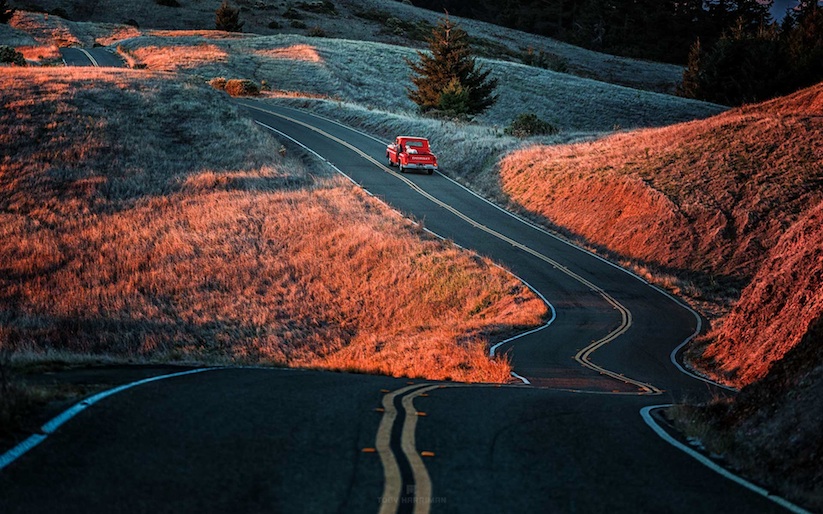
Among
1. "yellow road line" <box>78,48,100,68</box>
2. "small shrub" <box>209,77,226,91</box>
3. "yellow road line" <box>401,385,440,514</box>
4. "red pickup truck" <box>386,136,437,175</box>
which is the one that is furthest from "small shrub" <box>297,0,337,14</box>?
"yellow road line" <box>401,385,440,514</box>

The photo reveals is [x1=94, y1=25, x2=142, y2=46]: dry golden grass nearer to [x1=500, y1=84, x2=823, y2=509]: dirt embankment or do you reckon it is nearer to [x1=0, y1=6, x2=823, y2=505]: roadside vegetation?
[x1=0, y1=6, x2=823, y2=505]: roadside vegetation

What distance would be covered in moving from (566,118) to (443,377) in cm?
5411

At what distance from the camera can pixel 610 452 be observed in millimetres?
7180

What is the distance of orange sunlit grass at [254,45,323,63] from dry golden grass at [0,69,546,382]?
141ft

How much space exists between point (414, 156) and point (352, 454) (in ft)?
115

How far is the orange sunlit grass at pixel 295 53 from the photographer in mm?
80562

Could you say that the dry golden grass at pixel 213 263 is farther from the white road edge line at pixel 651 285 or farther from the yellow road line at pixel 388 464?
the yellow road line at pixel 388 464

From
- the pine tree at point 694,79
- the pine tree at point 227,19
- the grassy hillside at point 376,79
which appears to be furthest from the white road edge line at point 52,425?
the pine tree at point 227,19

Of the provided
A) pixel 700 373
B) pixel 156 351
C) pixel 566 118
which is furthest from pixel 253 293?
pixel 566 118

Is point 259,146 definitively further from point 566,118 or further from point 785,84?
point 785,84

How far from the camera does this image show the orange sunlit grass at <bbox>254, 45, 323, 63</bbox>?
80.6 metres

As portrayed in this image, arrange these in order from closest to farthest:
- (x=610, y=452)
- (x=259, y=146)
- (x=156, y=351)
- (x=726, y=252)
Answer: (x=610, y=452), (x=156, y=351), (x=726, y=252), (x=259, y=146)

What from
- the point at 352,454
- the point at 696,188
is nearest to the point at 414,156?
the point at 696,188

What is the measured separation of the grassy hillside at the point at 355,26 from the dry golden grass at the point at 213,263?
6622 cm
